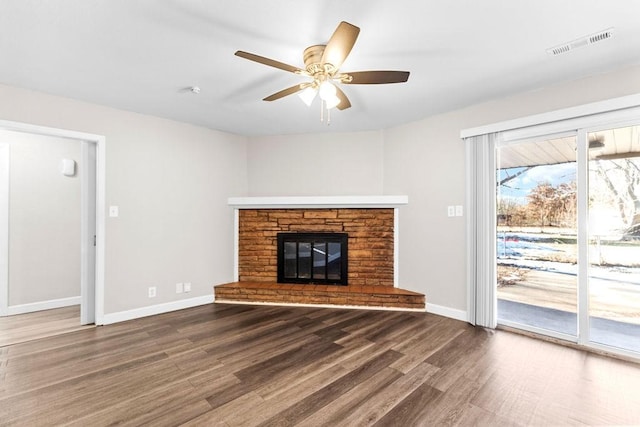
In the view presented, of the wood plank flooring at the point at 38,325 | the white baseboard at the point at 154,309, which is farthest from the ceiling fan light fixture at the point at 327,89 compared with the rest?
the wood plank flooring at the point at 38,325

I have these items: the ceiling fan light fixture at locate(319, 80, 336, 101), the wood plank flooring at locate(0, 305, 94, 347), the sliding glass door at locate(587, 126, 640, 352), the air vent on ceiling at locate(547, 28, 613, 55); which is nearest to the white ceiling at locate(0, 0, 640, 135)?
the air vent on ceiling at locate(547, 28, 613, 55)

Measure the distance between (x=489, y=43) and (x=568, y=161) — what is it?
1.60 m

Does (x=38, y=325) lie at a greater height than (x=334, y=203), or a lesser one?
lesser

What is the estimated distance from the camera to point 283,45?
2.09m

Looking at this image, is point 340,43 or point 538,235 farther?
point 538,235

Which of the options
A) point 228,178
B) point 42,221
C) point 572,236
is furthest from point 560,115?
point 42,221

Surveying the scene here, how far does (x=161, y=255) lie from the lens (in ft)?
12.0

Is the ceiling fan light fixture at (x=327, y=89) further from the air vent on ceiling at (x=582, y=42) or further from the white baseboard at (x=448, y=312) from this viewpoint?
the white baseboard at (x=448, y=312)

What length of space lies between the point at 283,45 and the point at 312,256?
2.89m

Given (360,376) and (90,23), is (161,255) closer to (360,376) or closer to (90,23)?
(90,23)

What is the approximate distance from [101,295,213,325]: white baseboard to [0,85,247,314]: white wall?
0.15 ft

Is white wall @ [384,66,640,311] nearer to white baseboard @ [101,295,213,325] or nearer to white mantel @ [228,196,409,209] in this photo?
white mantel @ [228,196,409,209]

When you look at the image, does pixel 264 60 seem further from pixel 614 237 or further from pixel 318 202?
pixel 614 237

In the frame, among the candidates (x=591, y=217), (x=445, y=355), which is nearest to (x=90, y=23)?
(x=445, y=355)
